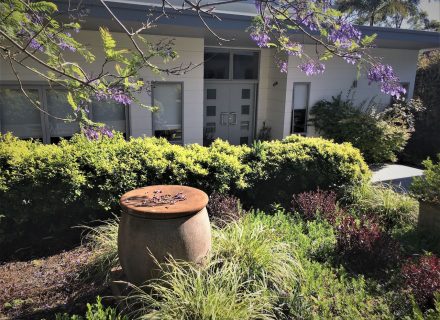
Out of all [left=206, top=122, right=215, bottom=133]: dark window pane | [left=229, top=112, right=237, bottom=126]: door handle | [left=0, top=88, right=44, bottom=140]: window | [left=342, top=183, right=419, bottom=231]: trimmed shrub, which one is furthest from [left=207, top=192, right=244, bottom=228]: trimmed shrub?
[left=229, top=112, right=237, bottom=126]: door handle

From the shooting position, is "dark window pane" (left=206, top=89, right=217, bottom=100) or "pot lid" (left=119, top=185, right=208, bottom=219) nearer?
"pot lid" (left=119, top=185, right=208, bottom=219)

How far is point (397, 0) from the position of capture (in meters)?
28.4

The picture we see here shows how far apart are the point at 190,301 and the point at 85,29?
712 cm

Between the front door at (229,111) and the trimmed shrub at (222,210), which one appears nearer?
the trimmed shrub at (222,210)

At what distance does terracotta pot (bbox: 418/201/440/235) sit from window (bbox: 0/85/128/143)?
6449 mm

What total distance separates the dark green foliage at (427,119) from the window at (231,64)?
5.98 m

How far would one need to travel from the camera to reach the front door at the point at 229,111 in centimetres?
1146

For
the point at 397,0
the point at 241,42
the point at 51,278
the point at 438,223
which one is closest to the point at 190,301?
the point at 51,278

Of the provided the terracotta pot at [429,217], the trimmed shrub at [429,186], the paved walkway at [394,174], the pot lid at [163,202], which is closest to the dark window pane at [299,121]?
the paved walkway at [394,174]

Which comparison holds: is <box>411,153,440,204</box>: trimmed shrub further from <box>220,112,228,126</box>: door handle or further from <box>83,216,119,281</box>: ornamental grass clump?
<box>220,112,228,126</box>: door handle

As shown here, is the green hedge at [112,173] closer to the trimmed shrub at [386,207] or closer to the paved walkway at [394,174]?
the trimmed shrub at [386,207]

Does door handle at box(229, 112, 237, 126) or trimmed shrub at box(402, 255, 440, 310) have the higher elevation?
door handle at box(229, 112, 237, 126)

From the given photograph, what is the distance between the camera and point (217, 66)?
1135 cm

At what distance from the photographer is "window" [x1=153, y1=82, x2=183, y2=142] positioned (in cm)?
972
